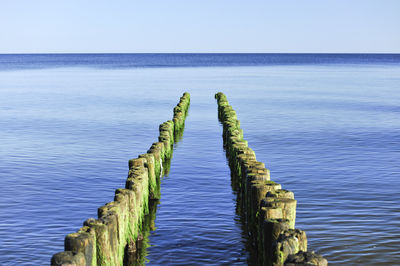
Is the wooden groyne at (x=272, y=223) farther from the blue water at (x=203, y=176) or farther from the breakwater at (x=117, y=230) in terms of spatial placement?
the breakwater at (x=117, y=230)

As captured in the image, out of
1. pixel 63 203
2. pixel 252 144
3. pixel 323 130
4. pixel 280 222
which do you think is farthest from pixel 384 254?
pixel 323 130

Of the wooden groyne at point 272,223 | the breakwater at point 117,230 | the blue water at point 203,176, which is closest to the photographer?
the wooden groyne at point 272,223

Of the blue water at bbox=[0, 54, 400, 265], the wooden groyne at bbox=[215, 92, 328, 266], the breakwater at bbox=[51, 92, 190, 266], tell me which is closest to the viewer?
the wooden groyne at bbox=[215, 92, 328, 266]

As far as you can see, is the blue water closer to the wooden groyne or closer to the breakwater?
the breakwater

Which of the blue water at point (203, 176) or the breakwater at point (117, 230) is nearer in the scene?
the breakwater at point (117, 230)

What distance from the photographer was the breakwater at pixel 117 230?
5.50m

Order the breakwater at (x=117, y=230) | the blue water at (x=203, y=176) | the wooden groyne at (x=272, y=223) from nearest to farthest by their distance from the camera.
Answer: the wooden groyne at (x=272, y=223) < the breakwater at (x=117, y=230) < the blue water at (x=203, y=176)

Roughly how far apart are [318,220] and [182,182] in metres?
3.99

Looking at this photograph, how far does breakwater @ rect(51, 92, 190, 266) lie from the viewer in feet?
18.0

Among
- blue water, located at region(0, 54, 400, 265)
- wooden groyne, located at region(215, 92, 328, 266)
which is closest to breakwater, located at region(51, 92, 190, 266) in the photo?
blue water, located at region(0, 54, 400, 265)

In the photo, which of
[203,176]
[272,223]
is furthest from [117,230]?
[203,176]

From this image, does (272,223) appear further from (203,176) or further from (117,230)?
(203,176)

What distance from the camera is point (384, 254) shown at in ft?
27.1

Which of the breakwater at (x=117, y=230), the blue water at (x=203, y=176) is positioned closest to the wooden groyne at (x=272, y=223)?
the blue water at (x=203, y=176)
